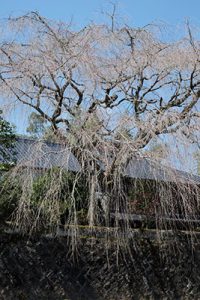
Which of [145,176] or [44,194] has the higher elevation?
[145,176]

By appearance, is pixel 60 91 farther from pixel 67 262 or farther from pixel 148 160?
pixel 67 262

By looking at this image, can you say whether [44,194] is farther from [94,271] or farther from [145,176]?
[94,271]

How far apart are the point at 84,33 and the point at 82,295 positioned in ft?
12.6

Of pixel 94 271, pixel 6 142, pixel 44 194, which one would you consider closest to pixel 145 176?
pixel 44 194

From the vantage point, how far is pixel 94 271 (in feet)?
20.7

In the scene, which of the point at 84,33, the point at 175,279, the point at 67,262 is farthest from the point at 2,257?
the point at 84,33

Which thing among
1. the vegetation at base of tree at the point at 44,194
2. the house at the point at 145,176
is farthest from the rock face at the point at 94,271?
the house at the point at 145,176

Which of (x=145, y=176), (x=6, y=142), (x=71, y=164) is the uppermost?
(x=6, y=142)

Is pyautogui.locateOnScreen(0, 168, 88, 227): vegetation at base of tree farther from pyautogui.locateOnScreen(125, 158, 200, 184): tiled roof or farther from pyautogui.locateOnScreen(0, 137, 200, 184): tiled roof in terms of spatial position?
pyautogui.locateOnScreen(125, 158, 200, 184): tiled roof

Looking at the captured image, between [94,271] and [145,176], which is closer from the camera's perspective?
[145,176]

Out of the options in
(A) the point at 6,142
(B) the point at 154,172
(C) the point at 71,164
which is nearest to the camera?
(B) the point at 154,172

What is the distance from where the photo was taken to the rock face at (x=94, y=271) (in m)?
5.91

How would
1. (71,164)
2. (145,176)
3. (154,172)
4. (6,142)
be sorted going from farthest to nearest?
(6,142), (71,164), (145,176), (154,172)

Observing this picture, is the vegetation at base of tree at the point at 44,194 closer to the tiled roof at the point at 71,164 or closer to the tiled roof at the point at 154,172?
the tiled roof at the point at 71,164
